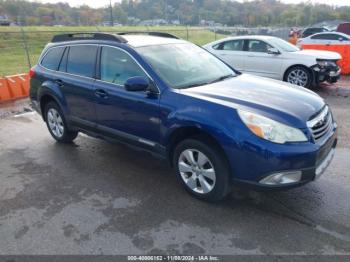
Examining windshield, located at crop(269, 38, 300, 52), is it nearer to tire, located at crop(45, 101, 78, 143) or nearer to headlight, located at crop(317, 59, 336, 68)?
headlight, located at crop(317, 59, 336, 68)

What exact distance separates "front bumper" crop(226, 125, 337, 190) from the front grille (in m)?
0.10

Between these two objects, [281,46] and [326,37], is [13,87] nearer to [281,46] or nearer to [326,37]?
[281,46]

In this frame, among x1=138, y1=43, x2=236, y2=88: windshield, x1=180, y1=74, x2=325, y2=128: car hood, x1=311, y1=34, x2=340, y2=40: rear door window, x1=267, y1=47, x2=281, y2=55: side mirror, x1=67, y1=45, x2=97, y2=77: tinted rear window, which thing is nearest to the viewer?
x1=180, y1=74, x2=325, y2=128: car hood

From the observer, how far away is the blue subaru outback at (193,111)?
3.27 m

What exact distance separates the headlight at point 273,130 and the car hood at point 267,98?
67 mm

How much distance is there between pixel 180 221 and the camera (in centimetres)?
352

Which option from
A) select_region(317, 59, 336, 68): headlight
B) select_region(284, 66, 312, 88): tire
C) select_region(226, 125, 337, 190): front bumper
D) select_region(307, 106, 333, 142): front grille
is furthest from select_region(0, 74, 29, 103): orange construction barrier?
select_region(307, 106, 333, 142): front grille

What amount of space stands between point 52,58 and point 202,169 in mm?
3404

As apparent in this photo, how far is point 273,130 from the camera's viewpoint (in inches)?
128

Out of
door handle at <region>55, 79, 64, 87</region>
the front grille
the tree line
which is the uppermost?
the tree line

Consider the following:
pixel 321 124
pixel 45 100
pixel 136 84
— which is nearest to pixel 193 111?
pixel 136 84

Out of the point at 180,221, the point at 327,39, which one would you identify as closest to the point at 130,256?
the point at 180,221

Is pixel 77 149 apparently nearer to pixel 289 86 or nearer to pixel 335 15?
pixel 289 86

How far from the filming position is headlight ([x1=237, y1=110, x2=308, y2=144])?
322 centimetres
